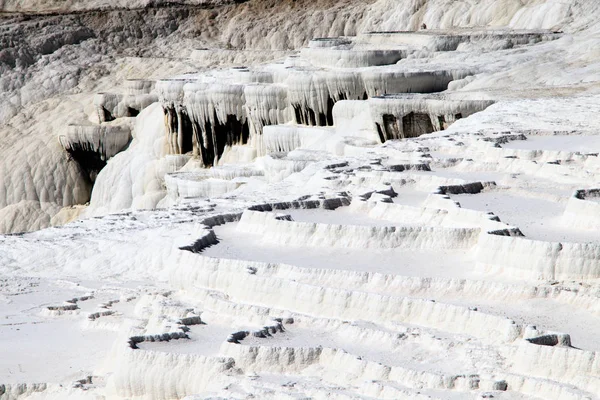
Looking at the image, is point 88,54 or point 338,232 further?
point 88,54

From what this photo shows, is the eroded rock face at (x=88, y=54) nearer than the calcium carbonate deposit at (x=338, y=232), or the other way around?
the calcium carbonate deposit at (x=338, y=232)

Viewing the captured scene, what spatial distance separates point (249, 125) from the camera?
28406 mm

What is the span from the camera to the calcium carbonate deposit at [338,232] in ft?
33.8

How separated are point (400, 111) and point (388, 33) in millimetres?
9406

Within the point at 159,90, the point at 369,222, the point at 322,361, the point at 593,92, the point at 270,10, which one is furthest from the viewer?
the point at 270,10

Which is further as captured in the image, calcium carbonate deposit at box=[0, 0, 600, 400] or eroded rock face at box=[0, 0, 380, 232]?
eroded rock face at box=[0, 0, 380, 232]

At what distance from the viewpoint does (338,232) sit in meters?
13.8

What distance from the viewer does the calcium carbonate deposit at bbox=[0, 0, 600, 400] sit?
33.8 feet

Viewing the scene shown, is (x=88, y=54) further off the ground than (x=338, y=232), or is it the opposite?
(x=338, y=232)

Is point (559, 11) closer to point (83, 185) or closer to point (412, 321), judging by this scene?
point (83, 185)

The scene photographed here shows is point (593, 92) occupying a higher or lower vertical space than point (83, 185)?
higher

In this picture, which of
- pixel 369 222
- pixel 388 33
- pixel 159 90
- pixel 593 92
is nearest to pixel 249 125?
pixel 159 90

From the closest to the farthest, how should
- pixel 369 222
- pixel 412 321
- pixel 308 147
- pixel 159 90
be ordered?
pixel 412 321, pixel 369 222, pixel 308 147, pixel 159 90

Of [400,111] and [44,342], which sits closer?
[44,342]
